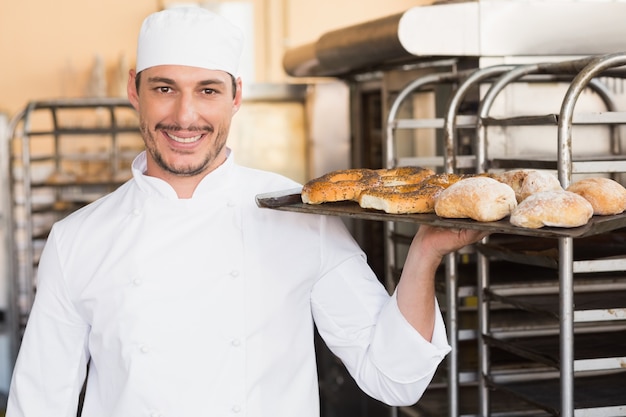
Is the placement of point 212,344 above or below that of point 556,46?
below

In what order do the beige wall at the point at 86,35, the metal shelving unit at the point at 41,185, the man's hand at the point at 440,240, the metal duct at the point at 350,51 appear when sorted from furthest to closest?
the beige wall at the point at 86,35 < the metal shelving unit at the point at 41,185 < the metal duct at the point at 350,51 < the man's hand at the point at 440,240

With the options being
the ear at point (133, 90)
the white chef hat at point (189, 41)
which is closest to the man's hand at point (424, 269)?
the white chef hat at point (189, 41)

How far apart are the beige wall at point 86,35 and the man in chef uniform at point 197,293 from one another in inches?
195

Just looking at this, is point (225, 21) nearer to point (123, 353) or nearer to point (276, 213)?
point (276, 213)

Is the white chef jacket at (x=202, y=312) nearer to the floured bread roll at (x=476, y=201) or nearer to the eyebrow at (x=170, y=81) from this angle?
the eyebrow at (x=170, y=81)

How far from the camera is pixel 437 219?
4.49 ft

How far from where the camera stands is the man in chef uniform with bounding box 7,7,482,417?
1.78 meters

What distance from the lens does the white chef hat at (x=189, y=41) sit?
185cm

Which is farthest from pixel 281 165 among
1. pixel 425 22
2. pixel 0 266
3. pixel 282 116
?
pixel 425 22

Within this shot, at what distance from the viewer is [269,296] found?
1.86m

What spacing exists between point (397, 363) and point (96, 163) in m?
5.29

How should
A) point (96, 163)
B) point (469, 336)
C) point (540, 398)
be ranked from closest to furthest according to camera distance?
point (540, 398), point (469, 336), point (96, 163)

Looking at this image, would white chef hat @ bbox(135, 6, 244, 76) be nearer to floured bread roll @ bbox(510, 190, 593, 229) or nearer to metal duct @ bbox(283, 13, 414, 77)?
floured bread roll @ bbox(510, 190, 593, 229)

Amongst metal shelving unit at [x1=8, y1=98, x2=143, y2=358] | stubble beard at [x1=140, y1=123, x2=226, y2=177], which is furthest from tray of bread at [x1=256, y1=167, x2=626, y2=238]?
metal shelving unit at [x1=8, y1=98, x2=143, y2=358]
